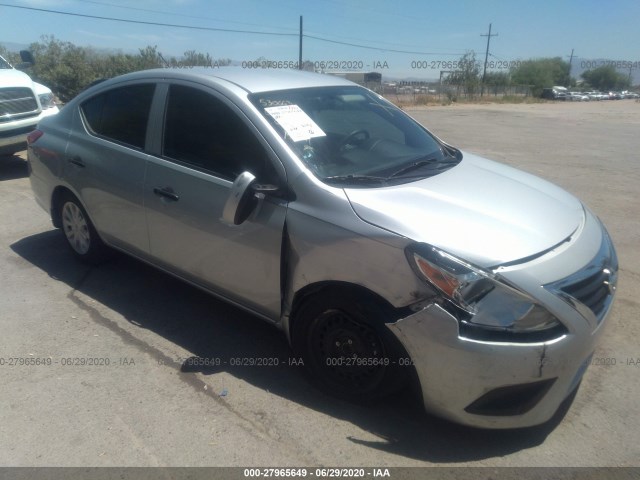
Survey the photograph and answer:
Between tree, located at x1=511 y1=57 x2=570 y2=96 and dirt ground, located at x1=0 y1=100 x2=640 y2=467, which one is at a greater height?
tree, located at x1=511 y1=57 x2=570 y2=96

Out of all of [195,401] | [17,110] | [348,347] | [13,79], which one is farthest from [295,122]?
[13,79]

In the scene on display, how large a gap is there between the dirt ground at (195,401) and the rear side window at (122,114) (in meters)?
1.25

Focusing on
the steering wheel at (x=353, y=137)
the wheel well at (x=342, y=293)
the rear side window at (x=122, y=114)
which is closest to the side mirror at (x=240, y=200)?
the wheel well at (x=342, y=293)

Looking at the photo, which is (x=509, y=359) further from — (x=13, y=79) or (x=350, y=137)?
(x=13, y=79)

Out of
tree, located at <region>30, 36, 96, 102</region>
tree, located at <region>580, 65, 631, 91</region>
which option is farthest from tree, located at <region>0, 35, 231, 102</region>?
tree, located at <region>580, 65, 631, 91</region>

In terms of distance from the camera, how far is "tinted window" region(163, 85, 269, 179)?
324 centimetres

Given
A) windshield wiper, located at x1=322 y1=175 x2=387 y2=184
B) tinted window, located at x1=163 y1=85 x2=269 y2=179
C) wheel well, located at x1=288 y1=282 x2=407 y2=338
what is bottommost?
wheel well, located at x1=288 y1=282 x2=407 y2=338

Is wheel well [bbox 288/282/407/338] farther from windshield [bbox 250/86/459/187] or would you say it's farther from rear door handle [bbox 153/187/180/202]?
rear door handle [bbox 153/187/180/202]

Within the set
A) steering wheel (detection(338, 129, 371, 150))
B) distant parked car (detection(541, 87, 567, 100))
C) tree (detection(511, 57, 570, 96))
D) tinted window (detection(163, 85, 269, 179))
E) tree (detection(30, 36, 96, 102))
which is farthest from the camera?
tree (detection(511, 57, 570, 96))

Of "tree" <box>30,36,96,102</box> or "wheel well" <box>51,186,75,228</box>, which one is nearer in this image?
"wheel well" <box>51,186,75,228</box>

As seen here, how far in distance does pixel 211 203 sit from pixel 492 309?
1.80m

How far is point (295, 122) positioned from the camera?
3299 millimetres

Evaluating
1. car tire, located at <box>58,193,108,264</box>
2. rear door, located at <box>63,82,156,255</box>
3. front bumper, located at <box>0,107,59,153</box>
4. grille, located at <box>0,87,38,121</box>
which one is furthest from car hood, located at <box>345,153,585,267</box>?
grille, located at <box>0,87,38,121</box>

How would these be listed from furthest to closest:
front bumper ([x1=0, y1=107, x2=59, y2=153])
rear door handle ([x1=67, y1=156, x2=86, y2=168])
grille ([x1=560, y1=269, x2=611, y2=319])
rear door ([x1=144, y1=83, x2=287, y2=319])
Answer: front bumper ([x1=0, y1=107, x2=59, y2=153]) < rear door handle ([x1=67, y1=156, x2=86, y2=168]) < rear door ([x1=144, y1=83, x2=287, y2=319]) < grille ([x1=560, y1=269, x2=611, y2=319])
